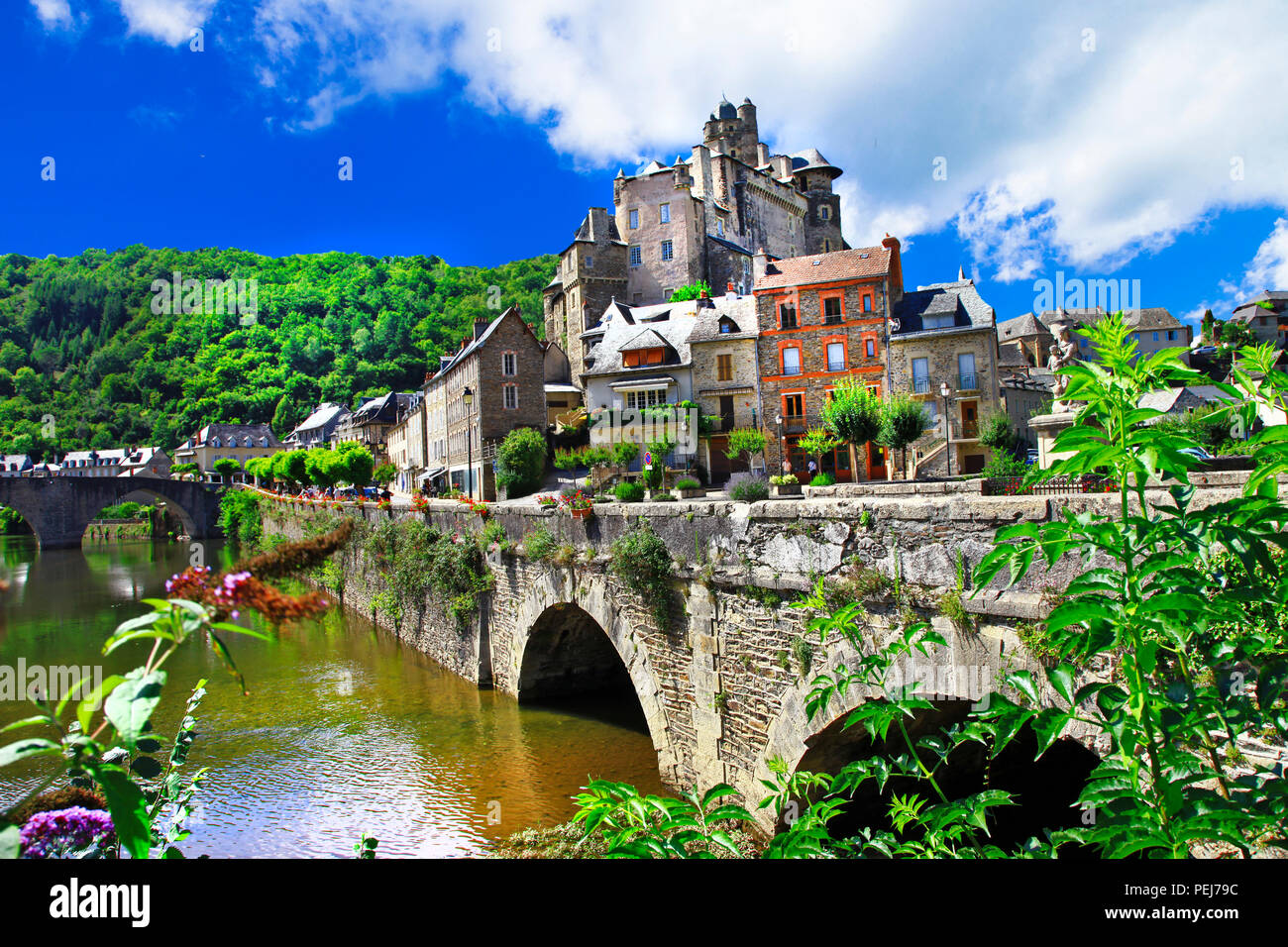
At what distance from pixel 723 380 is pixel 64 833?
34.0 meters

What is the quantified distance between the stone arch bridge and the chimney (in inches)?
834

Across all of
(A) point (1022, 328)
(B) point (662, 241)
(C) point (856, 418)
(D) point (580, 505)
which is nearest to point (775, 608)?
(D) point (580, 505)

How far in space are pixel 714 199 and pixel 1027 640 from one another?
6064 centimetres

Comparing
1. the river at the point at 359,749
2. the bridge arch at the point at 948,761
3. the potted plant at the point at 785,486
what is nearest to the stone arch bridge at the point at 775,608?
the bridge arch at the point at 948,761

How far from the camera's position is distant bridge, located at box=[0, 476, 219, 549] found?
52.5 m

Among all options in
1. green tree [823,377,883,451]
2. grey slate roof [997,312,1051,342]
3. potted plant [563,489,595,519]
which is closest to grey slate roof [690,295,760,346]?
green tree [823,377,883,451]

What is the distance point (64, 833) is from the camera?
1957 millimetres

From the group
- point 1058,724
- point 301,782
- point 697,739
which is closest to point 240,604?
point 1058,724

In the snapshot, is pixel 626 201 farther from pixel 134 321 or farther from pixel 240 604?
pixel 240 604

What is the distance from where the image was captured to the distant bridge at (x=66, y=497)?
52.5m

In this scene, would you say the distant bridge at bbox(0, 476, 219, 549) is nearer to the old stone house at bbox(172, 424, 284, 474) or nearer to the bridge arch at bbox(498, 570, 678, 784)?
the old stone house at bbox(172, 424, 284, 474)

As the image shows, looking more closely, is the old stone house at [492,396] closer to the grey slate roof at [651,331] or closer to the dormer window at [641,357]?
the grey slate roof at [651,331]

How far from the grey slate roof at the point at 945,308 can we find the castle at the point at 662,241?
20.7 metres
